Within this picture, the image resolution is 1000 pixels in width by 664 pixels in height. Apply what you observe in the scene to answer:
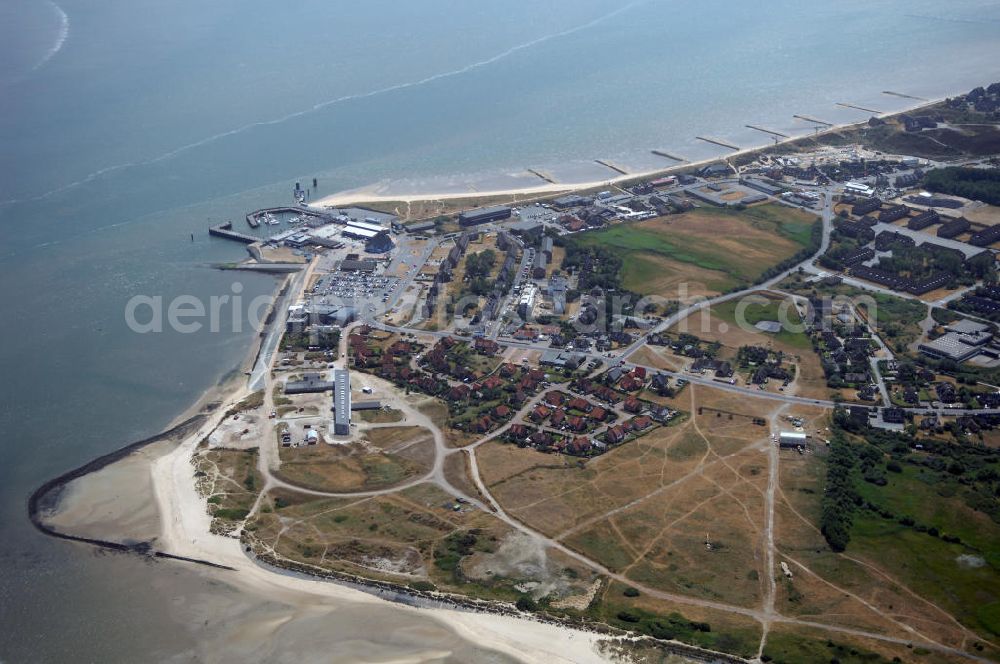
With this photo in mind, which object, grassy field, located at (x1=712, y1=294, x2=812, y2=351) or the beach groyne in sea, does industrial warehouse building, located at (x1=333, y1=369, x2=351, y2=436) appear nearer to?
the beach groyne in sea

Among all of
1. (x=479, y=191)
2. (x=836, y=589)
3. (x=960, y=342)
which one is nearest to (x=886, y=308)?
(x=960, y=342)

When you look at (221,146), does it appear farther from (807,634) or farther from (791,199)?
(807,634)

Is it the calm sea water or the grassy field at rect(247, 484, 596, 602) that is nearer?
the grassy field at rect(247, 484, 596, 602)

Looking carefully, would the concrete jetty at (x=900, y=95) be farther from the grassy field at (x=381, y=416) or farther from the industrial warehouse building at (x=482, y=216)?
the grassy field at (x=381, y=416)

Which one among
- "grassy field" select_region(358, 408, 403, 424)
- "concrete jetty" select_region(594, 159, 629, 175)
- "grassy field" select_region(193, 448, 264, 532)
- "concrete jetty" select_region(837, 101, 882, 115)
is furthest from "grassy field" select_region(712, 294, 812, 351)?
"concrete jetty" select_region(837, 101, 882, 115)

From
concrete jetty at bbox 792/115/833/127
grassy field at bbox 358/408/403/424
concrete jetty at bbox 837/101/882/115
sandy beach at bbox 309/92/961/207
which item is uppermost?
concrete jetty at bbox 837/101/882/115

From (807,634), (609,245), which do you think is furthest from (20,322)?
(807,634)

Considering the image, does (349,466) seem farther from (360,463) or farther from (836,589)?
(836,589)
